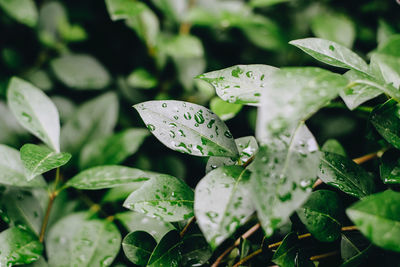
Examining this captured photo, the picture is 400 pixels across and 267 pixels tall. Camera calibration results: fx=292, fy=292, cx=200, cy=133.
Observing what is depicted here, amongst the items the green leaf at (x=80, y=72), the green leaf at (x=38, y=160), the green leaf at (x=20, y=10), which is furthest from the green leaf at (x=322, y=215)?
the green leaf at (x=20, y=10)

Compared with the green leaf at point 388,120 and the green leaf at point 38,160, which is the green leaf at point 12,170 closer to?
the green leaf at point 38,160

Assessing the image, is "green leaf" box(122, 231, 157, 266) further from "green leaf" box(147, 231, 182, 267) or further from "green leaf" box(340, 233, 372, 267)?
"green leaf" box(340, 233, 372, 267)

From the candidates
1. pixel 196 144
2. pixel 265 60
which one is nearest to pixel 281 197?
pixel 196 144

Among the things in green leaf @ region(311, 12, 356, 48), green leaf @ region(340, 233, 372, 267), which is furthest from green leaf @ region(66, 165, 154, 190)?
green leaf @ region(311, 12, 356, 48)

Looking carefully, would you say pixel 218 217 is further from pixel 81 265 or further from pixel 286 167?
pixel 81 265

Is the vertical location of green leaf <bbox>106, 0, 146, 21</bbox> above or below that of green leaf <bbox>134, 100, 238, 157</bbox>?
above

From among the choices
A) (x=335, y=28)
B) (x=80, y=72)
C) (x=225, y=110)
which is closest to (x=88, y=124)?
(x=80, y=72)
